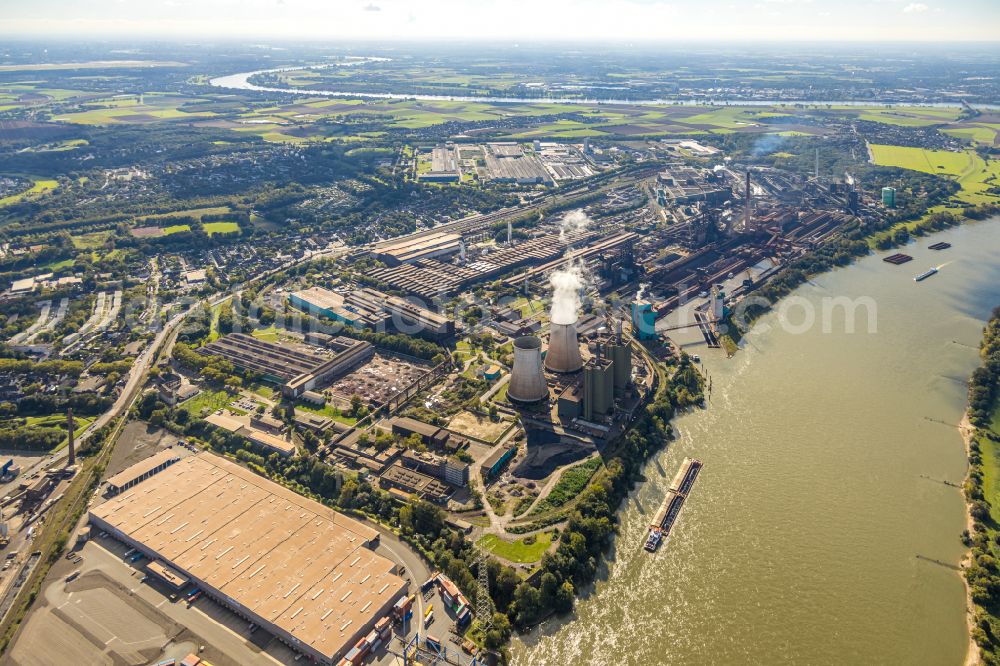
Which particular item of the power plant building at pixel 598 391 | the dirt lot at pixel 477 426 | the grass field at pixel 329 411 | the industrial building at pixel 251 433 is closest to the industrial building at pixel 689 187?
the power plant building at pixel 598 391

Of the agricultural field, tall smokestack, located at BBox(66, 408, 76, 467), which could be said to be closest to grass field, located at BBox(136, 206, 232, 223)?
tall smokestack, located at BBox(66, 408, 76, 467)

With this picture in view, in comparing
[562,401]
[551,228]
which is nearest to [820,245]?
[551,228]

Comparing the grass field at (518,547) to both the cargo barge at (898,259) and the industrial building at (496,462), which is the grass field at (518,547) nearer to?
the industrial building at (496,462)

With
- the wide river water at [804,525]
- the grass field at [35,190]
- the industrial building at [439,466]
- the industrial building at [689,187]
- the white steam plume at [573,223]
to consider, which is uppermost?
the industrial building at [689,187]

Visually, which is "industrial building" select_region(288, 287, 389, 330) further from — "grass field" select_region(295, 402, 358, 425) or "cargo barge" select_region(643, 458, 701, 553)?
A: "cargo barge" select_region(643, 458, 701, 553)

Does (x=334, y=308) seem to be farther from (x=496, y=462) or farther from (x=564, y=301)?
(x=496, y=462)

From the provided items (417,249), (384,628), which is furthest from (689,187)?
(384,628)

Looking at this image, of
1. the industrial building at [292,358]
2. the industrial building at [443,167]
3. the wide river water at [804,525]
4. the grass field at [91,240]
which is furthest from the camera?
the industrial building at [443,167]
